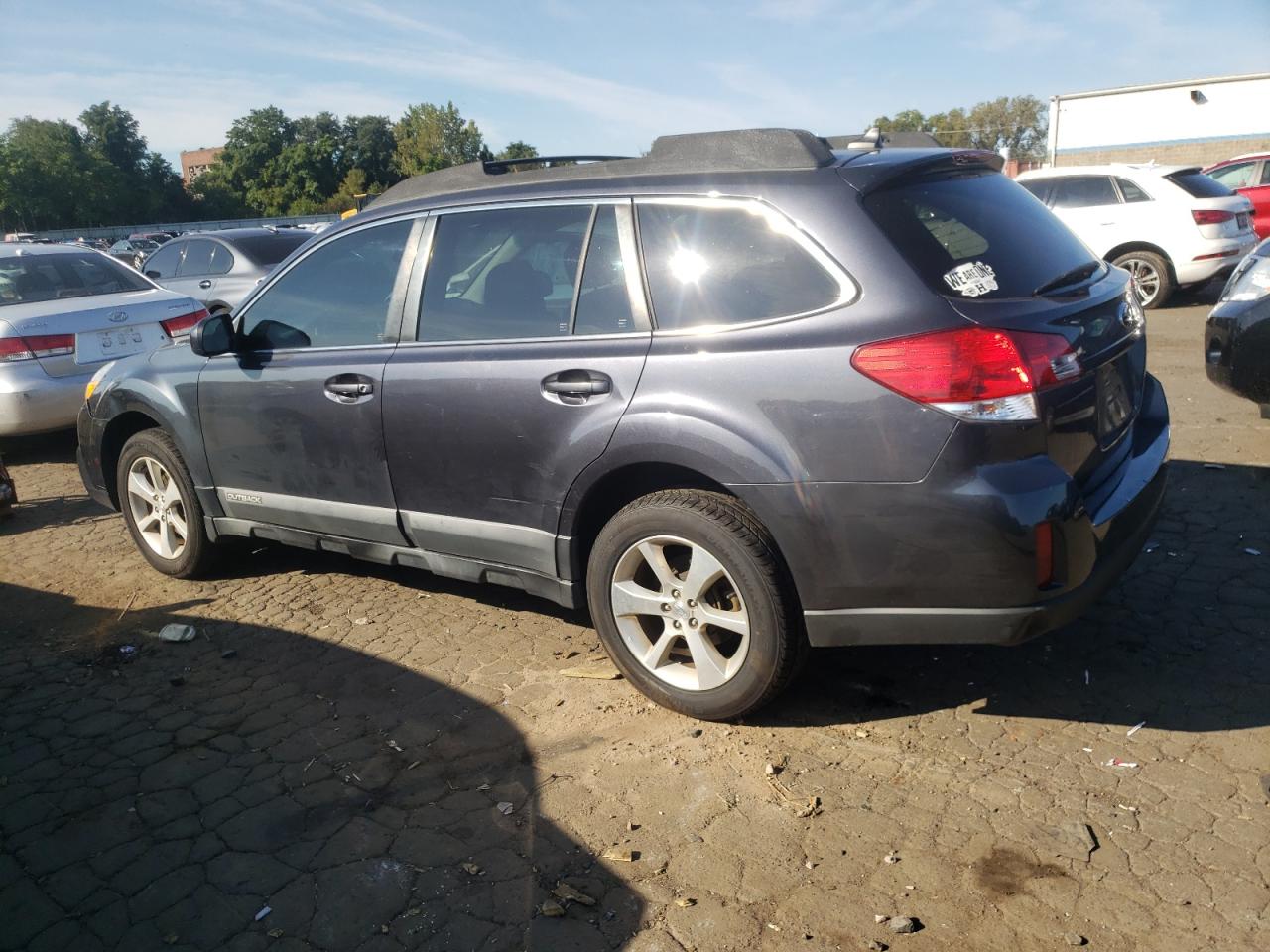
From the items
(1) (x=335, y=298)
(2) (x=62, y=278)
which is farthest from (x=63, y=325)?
(1) (x=335, y=298)

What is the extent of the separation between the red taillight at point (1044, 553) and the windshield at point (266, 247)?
1056 centimetres

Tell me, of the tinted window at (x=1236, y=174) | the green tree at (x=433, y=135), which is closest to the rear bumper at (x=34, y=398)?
the tinted window at (x=1236, y=174)

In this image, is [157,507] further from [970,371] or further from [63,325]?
[970,371]

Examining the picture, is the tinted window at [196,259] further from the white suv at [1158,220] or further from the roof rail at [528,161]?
the white suv at [1158,220]

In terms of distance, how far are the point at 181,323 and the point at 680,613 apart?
20.9ft

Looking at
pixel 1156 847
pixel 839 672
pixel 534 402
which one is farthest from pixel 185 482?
pixel 1156 847

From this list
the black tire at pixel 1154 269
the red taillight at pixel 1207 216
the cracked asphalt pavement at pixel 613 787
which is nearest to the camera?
the cracked asphalt pavement at pixel 613 787

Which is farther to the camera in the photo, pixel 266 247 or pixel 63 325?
pixel 266 247

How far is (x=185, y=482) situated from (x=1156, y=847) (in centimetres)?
451

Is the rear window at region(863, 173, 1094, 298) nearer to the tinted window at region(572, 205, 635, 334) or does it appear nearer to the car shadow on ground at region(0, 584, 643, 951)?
the tinted window at region(572, 205, 635, 334)

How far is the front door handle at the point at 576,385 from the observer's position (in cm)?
340

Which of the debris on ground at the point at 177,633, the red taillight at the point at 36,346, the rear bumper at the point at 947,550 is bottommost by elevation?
the debris on ground at the point at 177,633

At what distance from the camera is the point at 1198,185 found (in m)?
11.9

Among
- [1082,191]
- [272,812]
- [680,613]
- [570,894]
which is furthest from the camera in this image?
[1082,191]
